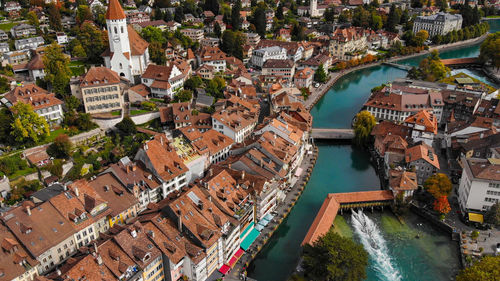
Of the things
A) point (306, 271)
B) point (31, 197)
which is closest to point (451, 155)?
point (306, 271)

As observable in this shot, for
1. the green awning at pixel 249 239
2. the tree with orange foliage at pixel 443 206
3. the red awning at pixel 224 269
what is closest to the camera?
Result: the red awning at pixel 224 269

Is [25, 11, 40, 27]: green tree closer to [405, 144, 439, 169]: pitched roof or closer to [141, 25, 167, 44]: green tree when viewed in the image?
[141, 25, 167, 44]: green tree

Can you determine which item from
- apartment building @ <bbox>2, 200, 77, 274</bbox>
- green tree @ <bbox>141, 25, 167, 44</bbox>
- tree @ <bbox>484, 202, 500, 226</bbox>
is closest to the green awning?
apartment building @ <bbox>2, 200, 77, 274</bbox>

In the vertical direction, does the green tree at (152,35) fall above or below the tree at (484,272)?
above

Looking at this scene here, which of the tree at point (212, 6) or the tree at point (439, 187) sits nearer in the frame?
the tree at point (439, 187)

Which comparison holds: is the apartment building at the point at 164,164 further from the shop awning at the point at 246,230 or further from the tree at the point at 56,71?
the tree at the point at 56,71

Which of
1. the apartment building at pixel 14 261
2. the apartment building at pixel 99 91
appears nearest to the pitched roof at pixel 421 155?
the apartment building at pixel 99 91

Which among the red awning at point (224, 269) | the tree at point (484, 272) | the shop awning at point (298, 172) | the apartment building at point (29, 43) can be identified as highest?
the apartment building at point (29, 43)
